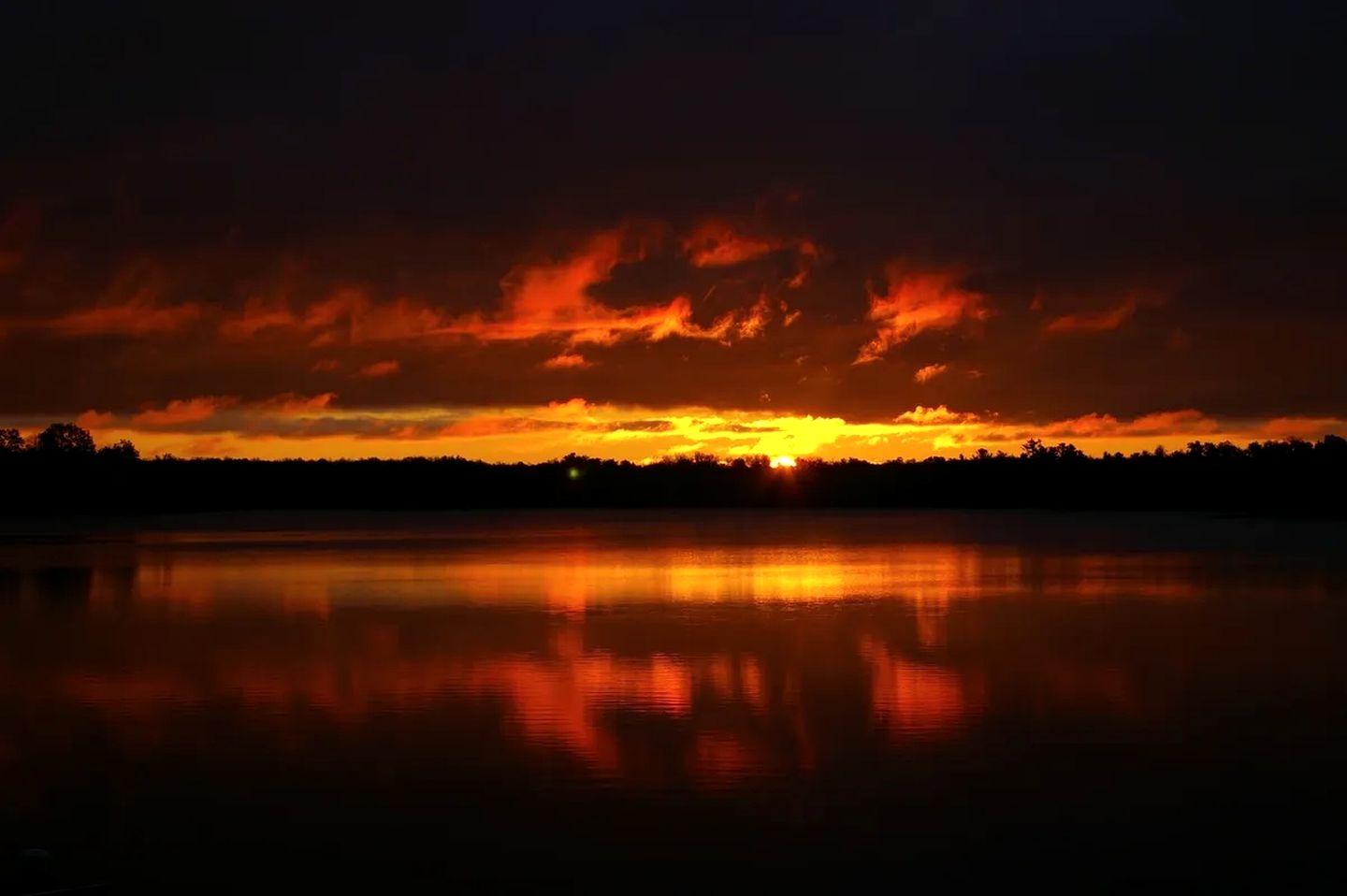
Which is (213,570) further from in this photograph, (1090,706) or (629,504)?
(629,504)

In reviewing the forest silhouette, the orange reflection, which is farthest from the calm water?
the forest silhouette

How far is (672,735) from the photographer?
17031 mm

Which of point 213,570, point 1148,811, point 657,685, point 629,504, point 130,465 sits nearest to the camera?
point 1148,811

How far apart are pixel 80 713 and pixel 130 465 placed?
142 metres

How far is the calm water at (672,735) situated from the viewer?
12266mm

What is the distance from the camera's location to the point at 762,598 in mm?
35969

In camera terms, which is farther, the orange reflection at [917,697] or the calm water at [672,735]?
the orange reflection at [917,697]

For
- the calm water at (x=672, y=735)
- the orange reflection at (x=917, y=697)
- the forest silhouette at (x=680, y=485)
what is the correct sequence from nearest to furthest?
the calm water at (x=672, y=735) < the orange reflection at (x=917, y=697) < the forest silhouette at (x=680, y=485)

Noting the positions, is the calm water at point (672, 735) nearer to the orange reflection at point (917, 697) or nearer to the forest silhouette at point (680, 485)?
the orange reflection at point (917, 697)

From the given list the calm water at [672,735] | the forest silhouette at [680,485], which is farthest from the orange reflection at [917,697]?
Result: the forest silhouette at [680,485]

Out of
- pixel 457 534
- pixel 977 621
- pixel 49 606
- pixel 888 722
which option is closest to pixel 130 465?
pixel 457 534

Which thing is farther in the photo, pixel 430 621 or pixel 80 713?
pixel 430 621

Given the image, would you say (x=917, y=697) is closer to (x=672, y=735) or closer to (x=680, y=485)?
(x=672, y=735)

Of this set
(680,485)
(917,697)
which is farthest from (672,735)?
(680,485)
